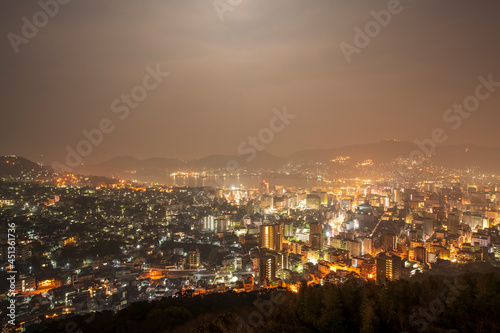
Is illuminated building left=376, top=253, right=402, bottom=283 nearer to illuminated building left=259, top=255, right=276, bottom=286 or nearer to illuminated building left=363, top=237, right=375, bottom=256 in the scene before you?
illuminated building left=363, top=237, right=375, bottom=256

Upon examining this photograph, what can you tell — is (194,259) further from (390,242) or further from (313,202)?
(313,202)

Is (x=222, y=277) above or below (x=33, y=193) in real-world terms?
below

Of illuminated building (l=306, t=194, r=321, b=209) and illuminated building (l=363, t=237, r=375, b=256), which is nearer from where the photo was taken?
illuminated building (l=363, t=237, r=375, b=256)

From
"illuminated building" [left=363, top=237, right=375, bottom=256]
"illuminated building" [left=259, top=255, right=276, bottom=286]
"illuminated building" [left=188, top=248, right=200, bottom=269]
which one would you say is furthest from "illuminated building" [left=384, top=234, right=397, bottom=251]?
"illuminated building" [left=188, top=248, right=200, bottom=269]

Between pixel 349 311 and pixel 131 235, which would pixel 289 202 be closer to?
pixel 131 235

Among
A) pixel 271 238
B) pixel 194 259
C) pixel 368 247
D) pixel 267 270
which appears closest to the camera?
pixel 267 270

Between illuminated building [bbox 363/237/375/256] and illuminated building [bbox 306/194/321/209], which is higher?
illuminated building [bbox 306/194/321/209]

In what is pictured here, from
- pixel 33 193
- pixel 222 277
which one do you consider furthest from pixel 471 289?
pixel 33 193

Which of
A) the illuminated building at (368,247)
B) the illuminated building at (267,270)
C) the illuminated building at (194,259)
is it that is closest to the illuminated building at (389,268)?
the illuminated building at (368,247)

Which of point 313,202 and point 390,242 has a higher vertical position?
point 313,202

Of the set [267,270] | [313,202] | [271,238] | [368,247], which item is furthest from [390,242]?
[313,202]

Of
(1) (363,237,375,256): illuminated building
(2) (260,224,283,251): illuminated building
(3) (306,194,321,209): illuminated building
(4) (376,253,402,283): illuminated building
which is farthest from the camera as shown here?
(3) (306,194,321,209): illuminated building
